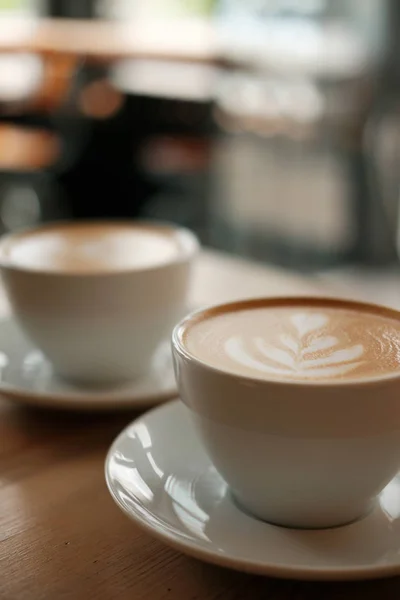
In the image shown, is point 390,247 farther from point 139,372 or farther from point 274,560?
point 274,560

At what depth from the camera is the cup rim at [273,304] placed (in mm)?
409

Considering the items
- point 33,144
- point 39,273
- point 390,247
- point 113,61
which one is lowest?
point 390,247

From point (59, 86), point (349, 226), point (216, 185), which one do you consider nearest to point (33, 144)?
point (59, 86)

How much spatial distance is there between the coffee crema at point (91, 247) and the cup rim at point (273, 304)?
120 millimetres

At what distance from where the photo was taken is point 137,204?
2.97 metres

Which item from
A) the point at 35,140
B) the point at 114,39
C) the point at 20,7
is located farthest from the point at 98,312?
the point at 20,7

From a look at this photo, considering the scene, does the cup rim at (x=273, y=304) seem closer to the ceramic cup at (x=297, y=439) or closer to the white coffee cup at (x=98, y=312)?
the ceramic cup at (x=297, y=439)

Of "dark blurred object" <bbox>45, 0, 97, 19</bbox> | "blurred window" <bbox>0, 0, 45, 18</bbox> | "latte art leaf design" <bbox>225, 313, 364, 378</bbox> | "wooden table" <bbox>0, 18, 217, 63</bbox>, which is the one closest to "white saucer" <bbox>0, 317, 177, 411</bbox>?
"latte art leaf design" <bbox>225, 313, 364, 378</bbox>

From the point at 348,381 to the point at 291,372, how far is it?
4 cm

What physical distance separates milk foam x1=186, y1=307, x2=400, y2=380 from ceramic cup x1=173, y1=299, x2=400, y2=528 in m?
0.02

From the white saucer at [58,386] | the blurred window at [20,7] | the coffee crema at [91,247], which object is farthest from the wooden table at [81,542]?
the blurred window at [20,7]

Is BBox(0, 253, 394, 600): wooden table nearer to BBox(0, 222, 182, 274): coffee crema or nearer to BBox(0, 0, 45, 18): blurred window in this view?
BBox(0, 222, 182, 274): coffee crema

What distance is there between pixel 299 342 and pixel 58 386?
0.76ft

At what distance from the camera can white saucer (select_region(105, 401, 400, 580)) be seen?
1.30ft
